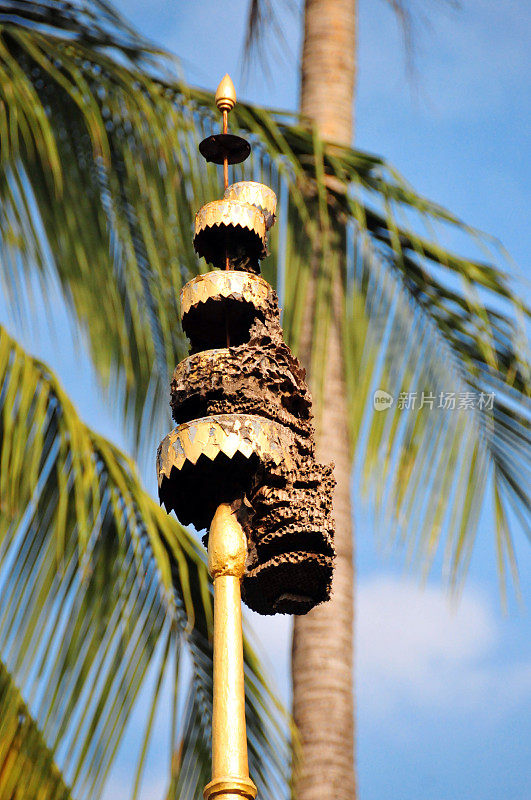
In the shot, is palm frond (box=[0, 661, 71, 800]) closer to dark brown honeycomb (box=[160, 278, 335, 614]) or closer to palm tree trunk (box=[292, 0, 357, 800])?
dark brown honeycomb (box=[160, 278, 335, 614])

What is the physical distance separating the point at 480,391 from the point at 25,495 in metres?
2.37

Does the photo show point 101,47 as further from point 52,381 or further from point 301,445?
point 301,445

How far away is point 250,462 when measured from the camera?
265 cm

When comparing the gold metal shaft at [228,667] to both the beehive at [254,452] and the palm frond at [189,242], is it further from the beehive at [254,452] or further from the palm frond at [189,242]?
the palm frond at [189,242]

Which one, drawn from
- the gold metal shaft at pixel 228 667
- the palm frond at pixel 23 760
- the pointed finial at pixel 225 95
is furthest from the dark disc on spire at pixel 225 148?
the palm frond at pixel 23 760

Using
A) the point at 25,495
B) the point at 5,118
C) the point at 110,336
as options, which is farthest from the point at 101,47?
the point at 25,495

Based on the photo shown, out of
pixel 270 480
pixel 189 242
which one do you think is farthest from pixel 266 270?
pixel 270 480

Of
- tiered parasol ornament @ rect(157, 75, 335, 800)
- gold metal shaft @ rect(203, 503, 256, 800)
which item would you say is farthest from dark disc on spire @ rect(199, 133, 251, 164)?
gold metal shaft @ rect(203, 503, 256, 800)

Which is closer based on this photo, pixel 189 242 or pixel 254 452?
pixel 254 452

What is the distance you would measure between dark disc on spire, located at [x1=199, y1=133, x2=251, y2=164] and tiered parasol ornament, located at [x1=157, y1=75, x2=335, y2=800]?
41 centimetres

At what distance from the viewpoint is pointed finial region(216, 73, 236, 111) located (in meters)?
3.27

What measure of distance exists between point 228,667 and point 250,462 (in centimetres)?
44

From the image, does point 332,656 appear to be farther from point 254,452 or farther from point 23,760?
point 254,452

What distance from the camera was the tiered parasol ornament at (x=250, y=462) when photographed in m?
2.63
